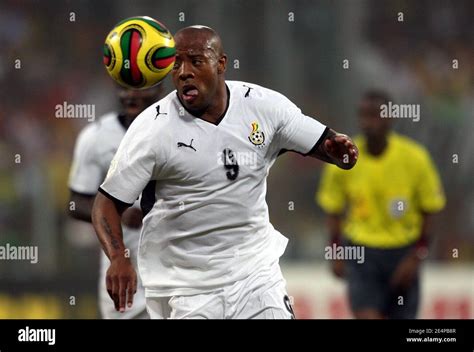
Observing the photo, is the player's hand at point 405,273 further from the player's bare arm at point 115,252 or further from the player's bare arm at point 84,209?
the player's bare arm at point 115,252

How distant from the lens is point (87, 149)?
7527 mm

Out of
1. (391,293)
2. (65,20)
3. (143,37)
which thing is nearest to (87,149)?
(143,37)

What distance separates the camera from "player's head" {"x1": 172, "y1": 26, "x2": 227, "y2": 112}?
5805 millimetres

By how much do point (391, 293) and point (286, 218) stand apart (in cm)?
235

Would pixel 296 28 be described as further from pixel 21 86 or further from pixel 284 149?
pixel 284 149

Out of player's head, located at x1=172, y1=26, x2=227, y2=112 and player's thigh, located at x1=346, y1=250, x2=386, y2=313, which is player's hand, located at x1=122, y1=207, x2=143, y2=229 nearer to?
player's head, located at x1=172, y1=26, x2=227, y2=112

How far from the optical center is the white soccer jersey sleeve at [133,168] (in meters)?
5.68

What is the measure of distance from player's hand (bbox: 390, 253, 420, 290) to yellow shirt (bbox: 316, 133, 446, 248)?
5.2 inches

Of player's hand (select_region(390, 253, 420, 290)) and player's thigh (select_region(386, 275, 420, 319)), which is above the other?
player's hand (select_region(390, 253, 420, 290))

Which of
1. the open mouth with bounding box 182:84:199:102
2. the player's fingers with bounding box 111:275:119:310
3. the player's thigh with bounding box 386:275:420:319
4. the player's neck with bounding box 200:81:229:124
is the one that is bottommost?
the player's thigh with bounding box 386:275:420:319
